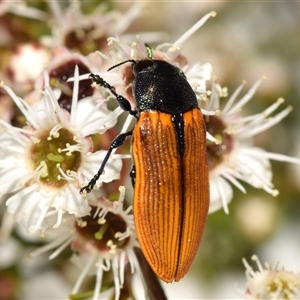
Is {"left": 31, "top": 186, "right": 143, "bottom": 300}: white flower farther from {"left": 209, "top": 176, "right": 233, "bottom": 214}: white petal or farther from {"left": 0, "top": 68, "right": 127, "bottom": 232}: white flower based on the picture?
{"left": 209, "top": 176, "right": 233, "bottom": 214}: white petal

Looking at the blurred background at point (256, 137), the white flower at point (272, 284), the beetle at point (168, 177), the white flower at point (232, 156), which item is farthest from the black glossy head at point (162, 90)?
the blurred background at point (256, 137)

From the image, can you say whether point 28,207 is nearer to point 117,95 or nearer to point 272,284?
point 117,95

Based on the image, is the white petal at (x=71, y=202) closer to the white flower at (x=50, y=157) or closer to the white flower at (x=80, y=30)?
the white flower at (x=50, y=157)

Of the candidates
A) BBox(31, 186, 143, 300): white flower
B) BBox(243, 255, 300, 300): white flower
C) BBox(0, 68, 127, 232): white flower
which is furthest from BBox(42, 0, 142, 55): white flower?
BBox(243, 255, 300, 300): white flower

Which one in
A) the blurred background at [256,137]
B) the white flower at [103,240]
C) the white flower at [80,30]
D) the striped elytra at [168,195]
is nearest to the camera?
the striped elytra at [168,195]

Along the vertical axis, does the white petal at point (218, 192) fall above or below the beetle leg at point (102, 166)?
below

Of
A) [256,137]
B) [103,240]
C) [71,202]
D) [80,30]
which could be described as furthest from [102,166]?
[256,137]
